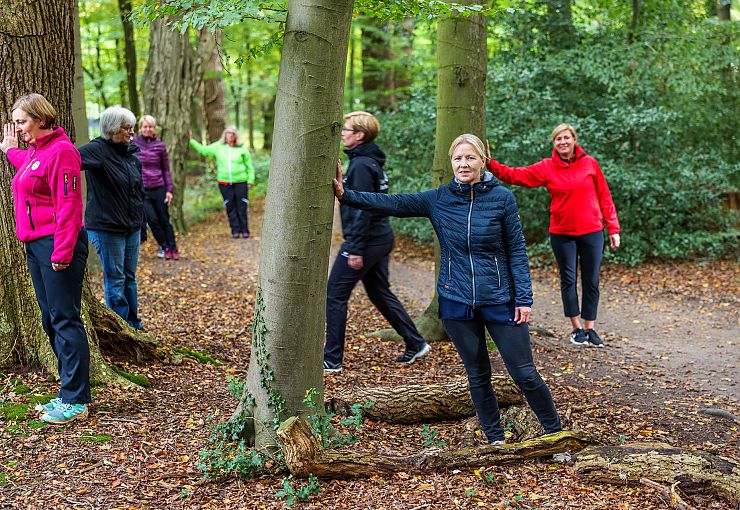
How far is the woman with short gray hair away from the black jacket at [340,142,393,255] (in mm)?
1908

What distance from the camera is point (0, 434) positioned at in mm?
4543

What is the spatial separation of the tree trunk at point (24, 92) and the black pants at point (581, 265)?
444 cm

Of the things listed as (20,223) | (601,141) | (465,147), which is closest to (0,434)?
(20,223)

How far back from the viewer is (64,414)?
476 cm

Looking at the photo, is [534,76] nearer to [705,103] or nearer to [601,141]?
[601,141]

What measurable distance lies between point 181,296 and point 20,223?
15.5 feet

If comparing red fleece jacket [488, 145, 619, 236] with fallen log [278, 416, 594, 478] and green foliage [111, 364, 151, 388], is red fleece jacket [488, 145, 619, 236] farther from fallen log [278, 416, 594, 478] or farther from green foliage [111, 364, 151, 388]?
green foliage [111, 364, 151, 388]

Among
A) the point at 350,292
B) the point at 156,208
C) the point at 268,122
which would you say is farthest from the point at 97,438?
the point at 268,122

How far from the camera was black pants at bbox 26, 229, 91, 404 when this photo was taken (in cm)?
472

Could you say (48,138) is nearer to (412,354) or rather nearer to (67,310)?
(67,310)

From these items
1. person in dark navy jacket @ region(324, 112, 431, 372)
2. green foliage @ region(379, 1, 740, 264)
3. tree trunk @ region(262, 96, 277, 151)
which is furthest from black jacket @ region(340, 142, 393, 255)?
tree trunk @ region(262, 96, 277, 151)

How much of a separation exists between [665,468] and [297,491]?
2061 millimetres

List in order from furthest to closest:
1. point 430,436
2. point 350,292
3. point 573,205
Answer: point 573,205, point 350,292, point 430,436

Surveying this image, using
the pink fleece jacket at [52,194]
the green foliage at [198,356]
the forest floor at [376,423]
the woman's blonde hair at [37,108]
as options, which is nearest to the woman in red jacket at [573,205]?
the forest floor at [376,423]
